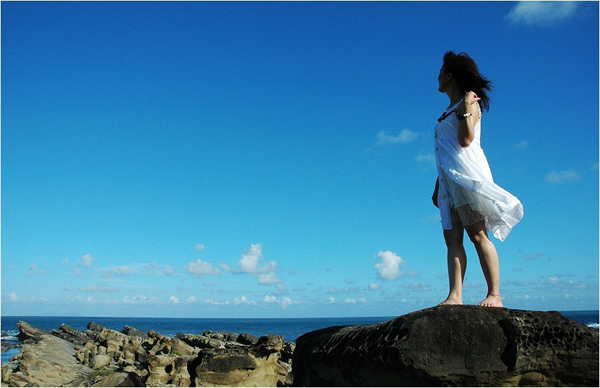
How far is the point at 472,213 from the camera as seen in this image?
4.88m

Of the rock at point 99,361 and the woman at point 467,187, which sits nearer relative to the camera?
the woman at point 467,187

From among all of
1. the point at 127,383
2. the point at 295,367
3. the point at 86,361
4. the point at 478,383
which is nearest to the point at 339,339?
the point at 295,367

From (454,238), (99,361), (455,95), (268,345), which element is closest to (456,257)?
(454,238)

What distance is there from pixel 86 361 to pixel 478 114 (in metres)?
19.8

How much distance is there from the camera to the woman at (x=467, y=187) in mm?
4805

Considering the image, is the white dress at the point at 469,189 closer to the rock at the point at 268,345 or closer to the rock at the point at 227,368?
the rock at the point at 227,368

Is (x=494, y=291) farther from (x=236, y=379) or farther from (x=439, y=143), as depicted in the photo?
(x=236, y=379)

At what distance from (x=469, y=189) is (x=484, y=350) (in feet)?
4.65

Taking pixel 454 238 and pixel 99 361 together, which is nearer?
pixel 454 238

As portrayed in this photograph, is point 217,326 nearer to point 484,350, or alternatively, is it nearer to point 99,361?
point 99,361

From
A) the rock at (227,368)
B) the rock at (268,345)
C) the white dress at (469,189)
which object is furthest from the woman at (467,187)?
the rock at (268,345)

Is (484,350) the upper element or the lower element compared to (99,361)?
upper

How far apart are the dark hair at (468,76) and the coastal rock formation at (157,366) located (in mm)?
7331

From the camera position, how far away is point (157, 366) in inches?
583
